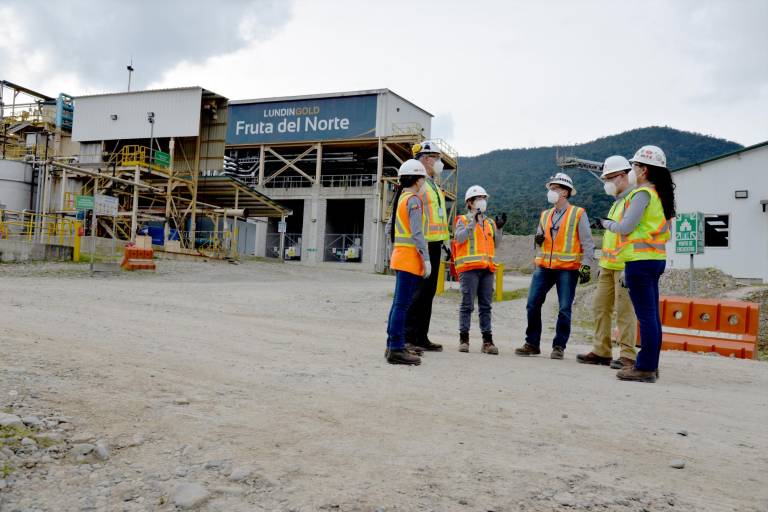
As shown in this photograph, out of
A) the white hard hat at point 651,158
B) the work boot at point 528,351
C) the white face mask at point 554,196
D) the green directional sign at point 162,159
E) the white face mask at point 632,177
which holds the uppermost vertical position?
the green directional sign at point 162,159

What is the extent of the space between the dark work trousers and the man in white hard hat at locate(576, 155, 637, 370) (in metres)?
1.71

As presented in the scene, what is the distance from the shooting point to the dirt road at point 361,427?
7.85 feet

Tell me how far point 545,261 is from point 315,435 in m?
4.33

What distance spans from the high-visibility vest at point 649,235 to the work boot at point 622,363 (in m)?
1.08

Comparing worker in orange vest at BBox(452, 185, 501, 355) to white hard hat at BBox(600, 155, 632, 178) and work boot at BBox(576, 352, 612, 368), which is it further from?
white hard hat at BBox(600, 155, 632, 178)

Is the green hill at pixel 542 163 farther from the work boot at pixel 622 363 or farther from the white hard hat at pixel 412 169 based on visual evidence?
the white hard hat at pixel 412 169

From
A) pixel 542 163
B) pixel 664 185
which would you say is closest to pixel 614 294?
pixel 664 185

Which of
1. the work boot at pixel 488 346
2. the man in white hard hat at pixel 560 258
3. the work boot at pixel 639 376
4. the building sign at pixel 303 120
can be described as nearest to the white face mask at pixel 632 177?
the man in white hard hat at pixel 560 258

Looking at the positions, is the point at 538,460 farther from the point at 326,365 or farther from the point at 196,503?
the point at 326,365

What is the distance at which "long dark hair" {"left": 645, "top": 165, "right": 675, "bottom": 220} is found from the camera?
216 inches

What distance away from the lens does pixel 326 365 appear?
17.0 feet

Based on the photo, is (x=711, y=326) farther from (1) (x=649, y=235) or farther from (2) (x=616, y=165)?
(1) (x=649, y=235)

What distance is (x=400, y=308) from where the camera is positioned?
564cm

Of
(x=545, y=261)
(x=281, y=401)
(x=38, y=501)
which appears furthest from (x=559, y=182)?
(x=38, y=501)
